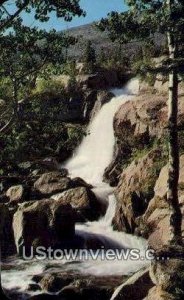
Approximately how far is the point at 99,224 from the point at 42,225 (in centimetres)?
402

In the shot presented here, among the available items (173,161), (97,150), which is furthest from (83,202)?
(97,150)

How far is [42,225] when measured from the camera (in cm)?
2166

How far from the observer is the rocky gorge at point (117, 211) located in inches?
527

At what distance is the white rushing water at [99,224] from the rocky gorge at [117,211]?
14.6 inches

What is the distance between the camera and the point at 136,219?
22594 mm

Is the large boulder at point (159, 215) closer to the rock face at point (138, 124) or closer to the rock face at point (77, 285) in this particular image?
the rock face at point (77, 285)

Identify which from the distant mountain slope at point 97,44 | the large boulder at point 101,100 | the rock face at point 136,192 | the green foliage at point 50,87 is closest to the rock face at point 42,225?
the rock face at point 136,192

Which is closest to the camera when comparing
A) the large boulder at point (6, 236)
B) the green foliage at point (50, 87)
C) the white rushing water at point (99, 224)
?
the white rushing water at point (99, 224)

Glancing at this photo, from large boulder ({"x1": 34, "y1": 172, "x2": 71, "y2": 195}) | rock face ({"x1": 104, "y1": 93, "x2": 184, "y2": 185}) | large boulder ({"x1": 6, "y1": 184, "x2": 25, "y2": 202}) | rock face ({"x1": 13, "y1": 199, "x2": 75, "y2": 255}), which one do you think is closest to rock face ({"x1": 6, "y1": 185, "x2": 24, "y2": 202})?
large boulder ({"x1": 6, "y1": 184, "x2": 25, "y2": 202})

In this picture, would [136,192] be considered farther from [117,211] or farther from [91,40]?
[91,40]

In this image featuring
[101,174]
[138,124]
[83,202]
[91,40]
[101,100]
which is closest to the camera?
[83,202]

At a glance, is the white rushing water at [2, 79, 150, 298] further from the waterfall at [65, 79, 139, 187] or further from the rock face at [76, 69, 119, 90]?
the rock face at [76, 69, 119, 90]

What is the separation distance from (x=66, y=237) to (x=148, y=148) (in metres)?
7.82

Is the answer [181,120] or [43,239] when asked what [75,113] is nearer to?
[181,120]
